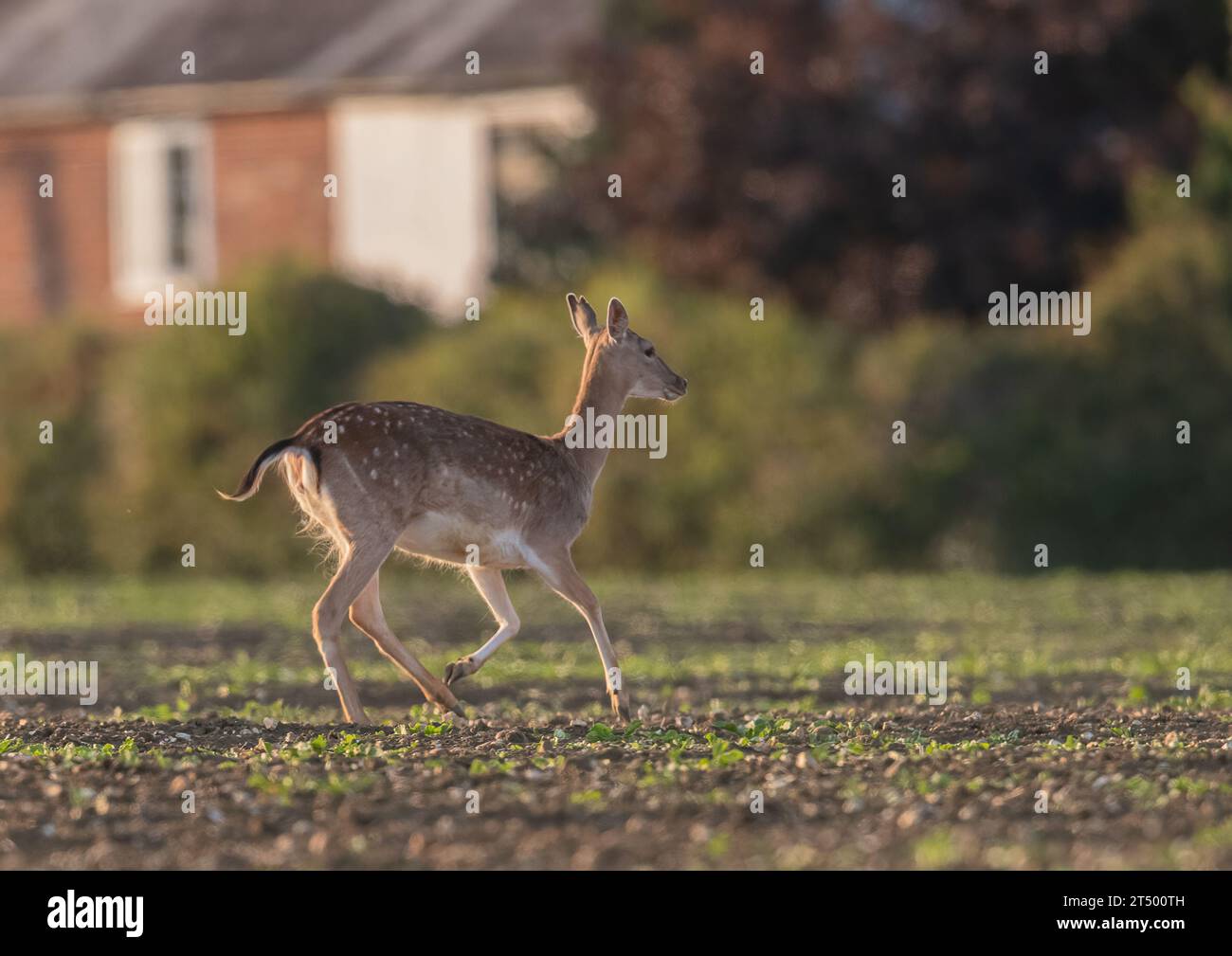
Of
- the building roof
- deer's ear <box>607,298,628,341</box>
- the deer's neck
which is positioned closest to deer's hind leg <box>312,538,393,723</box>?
the deer's neck

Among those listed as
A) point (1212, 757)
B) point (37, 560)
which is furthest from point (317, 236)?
point (1212, 757)

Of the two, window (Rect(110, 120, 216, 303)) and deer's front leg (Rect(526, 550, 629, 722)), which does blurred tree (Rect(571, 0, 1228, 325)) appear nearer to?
window (Rect(110, 120, 216, 303))

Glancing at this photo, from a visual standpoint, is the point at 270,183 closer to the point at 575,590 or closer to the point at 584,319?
the point at 584,319

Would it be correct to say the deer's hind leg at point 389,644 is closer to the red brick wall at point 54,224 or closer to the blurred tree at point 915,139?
the blurred tree at point 915,139

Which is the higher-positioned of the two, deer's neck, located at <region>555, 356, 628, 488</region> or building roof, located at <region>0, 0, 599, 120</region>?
building roof, located at <region>0, 0, 599, 120</region>

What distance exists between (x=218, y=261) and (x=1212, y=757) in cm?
2668

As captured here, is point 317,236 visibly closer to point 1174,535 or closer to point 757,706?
point 1174,535

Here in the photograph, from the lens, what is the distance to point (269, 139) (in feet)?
114

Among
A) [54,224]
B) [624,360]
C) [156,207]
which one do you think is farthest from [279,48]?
[624,360]

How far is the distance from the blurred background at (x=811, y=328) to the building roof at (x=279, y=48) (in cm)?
252

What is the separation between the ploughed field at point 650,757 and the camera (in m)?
8.45

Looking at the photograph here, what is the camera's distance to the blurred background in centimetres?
2494

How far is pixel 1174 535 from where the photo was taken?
81.9 feet
